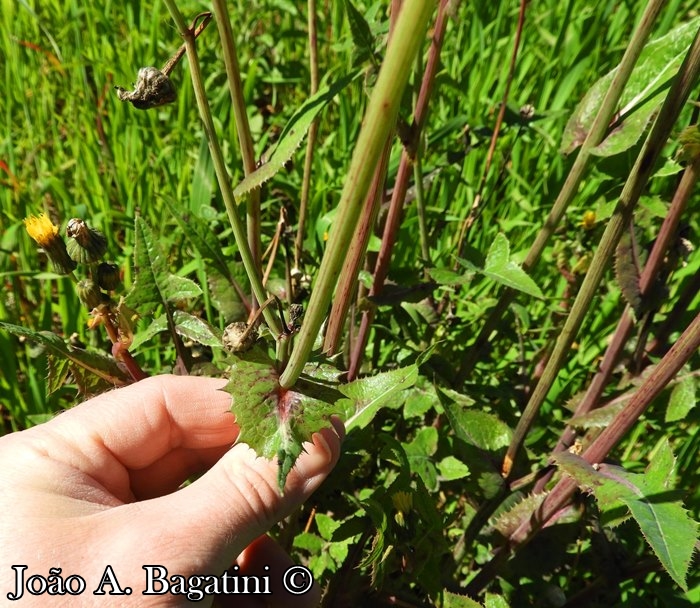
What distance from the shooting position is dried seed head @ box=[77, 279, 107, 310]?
92cm

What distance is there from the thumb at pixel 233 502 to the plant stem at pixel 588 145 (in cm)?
45

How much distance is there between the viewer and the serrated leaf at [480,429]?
1156mm

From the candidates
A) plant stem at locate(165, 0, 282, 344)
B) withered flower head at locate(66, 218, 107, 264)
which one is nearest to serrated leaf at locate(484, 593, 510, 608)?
plant stem at locate(165, 0, 282, 344)

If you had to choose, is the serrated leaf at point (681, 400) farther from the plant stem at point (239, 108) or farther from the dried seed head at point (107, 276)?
the dried seed head at point (107, 276)

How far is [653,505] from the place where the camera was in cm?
90

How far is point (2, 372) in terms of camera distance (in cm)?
159

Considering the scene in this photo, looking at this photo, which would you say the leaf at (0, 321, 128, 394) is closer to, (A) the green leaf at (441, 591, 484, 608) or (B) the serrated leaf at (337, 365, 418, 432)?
(B) the serrated leaf at (337, 365, 418, 432)

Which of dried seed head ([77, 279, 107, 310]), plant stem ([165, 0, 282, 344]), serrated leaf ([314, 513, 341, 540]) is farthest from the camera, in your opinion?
serrated leaf ([314, 513, 341, 540])

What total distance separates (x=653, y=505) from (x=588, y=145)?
1.68 ft

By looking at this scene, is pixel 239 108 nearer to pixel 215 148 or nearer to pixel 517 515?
A: pixel 215 148

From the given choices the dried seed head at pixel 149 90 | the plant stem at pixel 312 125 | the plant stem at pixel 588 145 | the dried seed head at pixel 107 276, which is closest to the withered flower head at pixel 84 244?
the dried seed head at pixel 107 276

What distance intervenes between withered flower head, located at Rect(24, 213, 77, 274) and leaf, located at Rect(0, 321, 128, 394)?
102 millimetres

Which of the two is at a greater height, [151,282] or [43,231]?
[43,231]


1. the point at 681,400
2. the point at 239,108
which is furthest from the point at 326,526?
the point at 239,108
